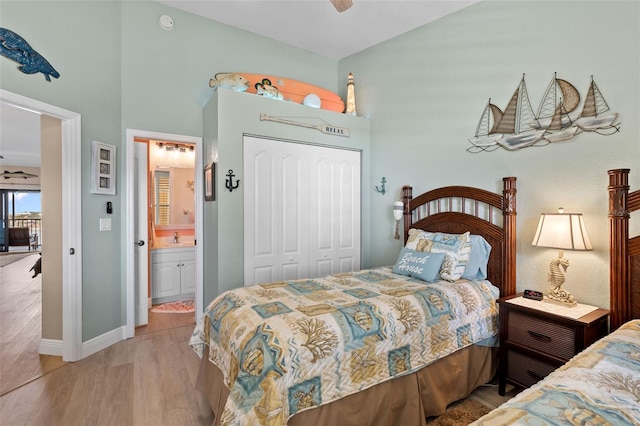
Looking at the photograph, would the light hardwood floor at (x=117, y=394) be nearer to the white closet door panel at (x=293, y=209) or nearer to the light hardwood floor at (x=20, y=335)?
the light hardwood floor at (x=20, y=335)

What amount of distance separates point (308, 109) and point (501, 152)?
77.1 inches

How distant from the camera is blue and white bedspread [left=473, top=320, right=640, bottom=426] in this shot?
0.90 m

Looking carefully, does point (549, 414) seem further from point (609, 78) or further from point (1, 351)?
point (1, 351)

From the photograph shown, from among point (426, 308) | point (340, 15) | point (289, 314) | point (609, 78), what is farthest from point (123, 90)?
point (609, 78)

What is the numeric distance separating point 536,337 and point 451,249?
79 cm

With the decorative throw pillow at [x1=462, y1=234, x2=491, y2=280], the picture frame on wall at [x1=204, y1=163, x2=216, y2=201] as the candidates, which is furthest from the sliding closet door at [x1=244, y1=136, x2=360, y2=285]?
the decorative throw pillow at [x1=462, y1=234, x2=491, y2=280]

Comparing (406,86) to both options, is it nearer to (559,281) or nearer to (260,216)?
(260,216)

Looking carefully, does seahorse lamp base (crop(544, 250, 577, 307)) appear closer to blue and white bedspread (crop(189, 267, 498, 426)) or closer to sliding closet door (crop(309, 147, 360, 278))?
blue and white bedspread (crop(189, 267, 498, 426))

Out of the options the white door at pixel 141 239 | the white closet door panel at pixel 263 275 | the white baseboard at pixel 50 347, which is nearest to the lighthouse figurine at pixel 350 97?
the white closet door panel at pixel 263 275

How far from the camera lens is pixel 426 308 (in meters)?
2.01

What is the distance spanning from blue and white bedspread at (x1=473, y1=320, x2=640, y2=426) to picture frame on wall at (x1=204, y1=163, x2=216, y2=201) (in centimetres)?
271

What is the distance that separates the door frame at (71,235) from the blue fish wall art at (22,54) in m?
0.38

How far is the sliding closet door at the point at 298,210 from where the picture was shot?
3.13 meters

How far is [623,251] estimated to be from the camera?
6.41ft
